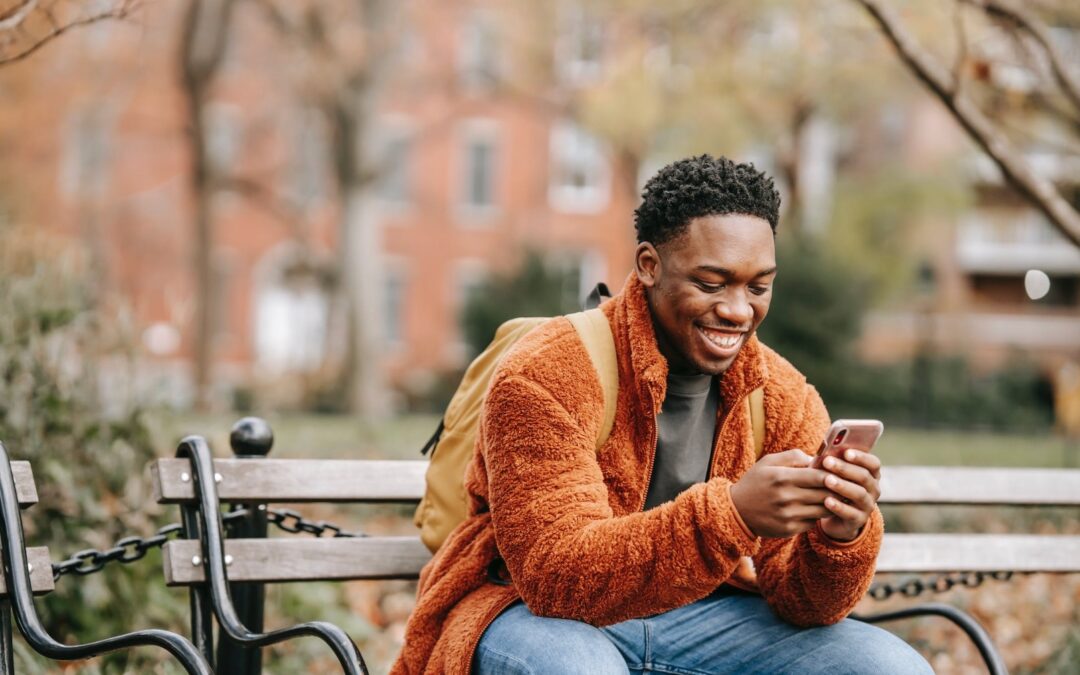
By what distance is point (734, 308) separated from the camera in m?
2.51

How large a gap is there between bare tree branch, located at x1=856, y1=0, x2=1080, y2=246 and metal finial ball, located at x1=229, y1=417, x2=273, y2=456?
2322 mm

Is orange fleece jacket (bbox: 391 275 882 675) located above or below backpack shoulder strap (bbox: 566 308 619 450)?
below

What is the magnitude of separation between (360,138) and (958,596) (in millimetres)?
12936

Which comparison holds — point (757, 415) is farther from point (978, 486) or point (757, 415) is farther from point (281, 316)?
point (281, 316)

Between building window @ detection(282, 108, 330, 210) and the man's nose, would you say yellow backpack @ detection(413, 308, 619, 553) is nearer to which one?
the man's nose

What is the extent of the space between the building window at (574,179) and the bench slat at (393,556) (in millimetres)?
29042

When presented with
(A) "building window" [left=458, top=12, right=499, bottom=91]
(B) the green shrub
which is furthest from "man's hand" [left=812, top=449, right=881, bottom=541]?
(A) "building window" [left=458, top=12, right=499, bottom=91]

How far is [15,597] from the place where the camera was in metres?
2.62

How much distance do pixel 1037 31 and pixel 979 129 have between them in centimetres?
56

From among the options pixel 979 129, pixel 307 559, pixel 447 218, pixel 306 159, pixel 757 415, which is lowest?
pixel 447 218

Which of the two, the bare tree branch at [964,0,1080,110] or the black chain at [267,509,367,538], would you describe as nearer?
the black chain at [267,509,367,538]

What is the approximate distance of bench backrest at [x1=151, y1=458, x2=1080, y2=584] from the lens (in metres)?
3.00

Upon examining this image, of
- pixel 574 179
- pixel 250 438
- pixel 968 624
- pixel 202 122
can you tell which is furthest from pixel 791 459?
pixel 574 179

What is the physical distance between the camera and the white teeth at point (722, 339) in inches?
101
